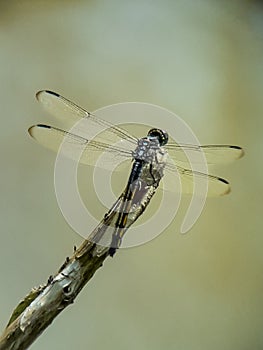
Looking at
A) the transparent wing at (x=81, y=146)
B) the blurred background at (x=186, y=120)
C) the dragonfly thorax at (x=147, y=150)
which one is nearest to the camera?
the dragonfly thorax at (x=147, y=150)

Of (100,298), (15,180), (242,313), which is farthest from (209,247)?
(15,180)

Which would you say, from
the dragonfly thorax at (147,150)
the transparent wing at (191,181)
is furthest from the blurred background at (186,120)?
the dragonfly thorax at (147,150)

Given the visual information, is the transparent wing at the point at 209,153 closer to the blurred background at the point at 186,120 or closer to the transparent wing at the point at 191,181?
the transparent wing at the point at 191,181

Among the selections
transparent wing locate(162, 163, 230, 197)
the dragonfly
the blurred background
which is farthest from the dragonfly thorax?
the blurred background

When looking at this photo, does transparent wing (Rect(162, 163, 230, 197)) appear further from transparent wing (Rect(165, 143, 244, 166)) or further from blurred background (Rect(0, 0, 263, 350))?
blurred background (Rect(0, 0, 263, 350))

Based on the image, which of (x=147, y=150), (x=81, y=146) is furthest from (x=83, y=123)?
(x=147, y=150)
